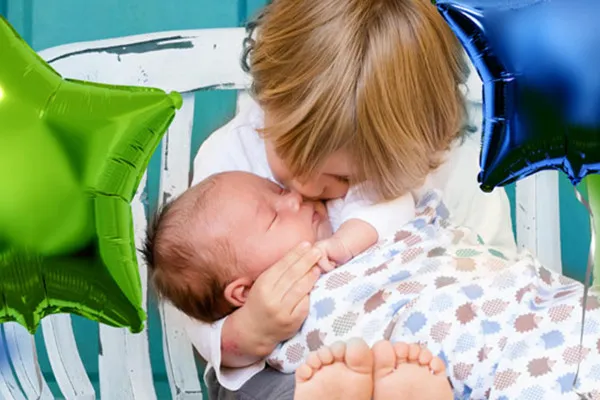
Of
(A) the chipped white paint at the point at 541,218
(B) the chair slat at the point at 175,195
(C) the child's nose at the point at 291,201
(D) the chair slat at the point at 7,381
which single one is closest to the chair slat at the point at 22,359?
(D) the chair slat at the point at 7,381

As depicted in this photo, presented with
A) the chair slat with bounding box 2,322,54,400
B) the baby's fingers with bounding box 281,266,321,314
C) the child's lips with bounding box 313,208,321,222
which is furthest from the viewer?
the chair slat with bounding box 2,322,54,400

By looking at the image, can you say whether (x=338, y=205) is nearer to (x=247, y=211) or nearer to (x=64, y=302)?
(x=247, y=211)

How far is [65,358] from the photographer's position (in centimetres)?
122

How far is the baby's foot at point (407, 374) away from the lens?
804 mm

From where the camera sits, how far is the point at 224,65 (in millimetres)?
1231

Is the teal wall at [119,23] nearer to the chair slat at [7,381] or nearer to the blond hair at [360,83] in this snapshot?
the chair slat at [7,381]

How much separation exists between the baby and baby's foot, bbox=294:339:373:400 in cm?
15

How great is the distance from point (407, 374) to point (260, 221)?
A: 249mm

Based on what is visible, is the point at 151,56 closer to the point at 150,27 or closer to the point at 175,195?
the point at 150,27

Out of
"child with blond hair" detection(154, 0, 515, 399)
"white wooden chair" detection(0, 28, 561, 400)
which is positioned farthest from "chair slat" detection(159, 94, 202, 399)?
"child with blond hair" detection(154, 0, 515, 399)

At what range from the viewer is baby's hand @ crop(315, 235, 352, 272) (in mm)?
950

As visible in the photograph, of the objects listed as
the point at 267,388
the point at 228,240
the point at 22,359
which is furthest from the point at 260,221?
the point at 22,359

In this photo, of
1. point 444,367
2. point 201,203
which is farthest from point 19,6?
point 444,367

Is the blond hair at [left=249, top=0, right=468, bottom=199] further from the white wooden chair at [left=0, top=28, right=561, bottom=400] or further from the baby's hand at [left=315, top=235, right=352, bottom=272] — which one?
the white wooden chair at [left=0, top=28, right=561, bottom=400]
